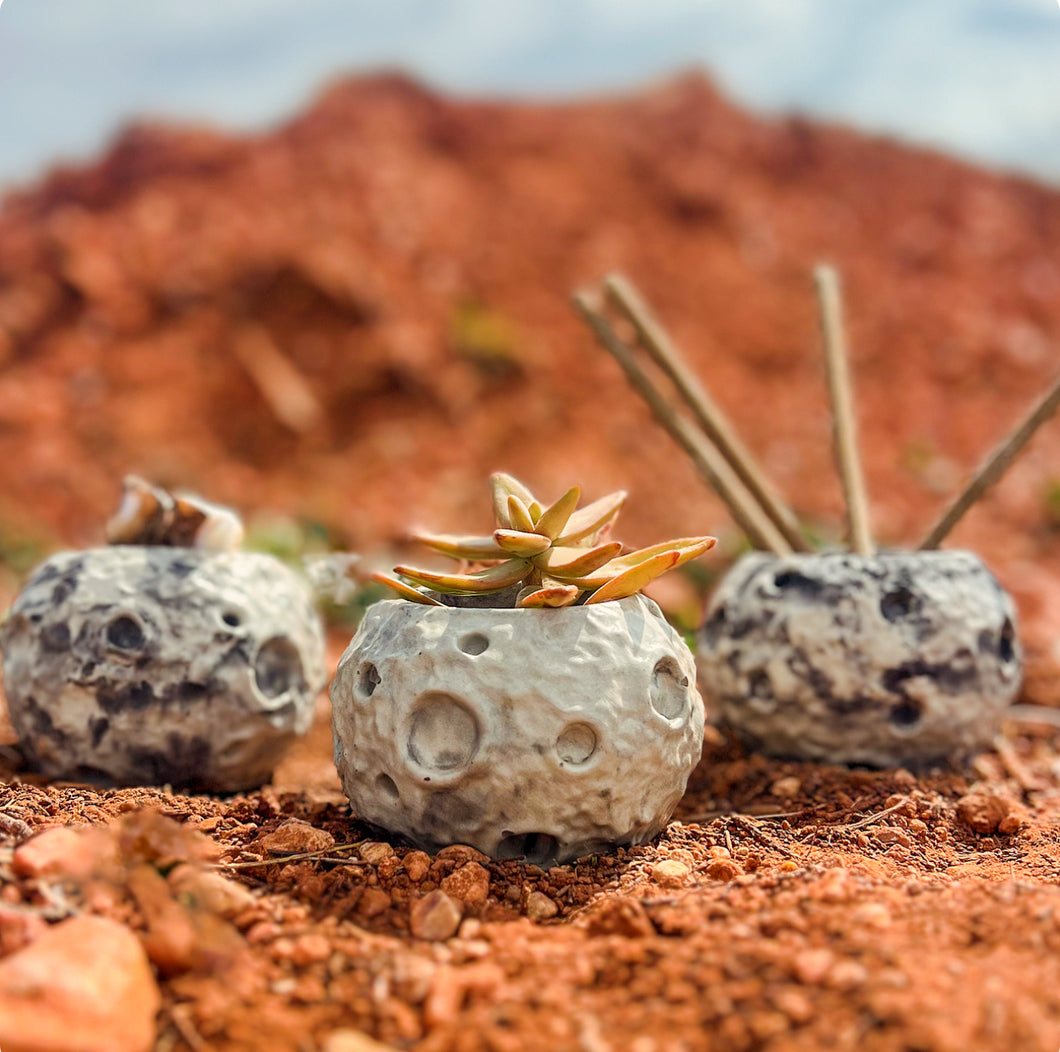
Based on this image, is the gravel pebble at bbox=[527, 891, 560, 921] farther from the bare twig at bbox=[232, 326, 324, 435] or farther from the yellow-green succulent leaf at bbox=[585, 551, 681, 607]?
the bare twig at bbox=[232, 326, 324, 435]

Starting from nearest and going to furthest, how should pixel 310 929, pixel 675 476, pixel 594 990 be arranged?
pixel 594 990, pixel 310 929, pixel 675 476

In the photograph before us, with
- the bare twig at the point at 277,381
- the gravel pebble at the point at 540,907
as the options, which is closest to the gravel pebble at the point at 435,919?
the gravel pebble at the point at 540,907

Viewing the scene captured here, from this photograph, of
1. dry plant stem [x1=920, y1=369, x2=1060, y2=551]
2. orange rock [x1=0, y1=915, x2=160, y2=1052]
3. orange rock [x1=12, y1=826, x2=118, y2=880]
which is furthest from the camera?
dry plant stem [x1=920, y1=369, x2=1060, y2=551]

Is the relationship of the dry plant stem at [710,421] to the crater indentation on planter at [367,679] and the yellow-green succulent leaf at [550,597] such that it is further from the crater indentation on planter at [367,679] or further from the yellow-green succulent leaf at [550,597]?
the crater indentation on planter at [367,679]

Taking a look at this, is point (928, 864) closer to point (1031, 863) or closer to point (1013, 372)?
point (1031, 863)

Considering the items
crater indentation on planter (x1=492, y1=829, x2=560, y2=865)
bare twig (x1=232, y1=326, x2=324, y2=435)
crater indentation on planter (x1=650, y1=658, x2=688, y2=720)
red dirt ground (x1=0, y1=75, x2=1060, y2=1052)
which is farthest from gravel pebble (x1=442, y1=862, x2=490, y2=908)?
bare twig (x1=232, y1=326, x2=324, y2=435)

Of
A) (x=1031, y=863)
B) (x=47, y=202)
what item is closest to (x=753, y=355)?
(x=47, y=202)

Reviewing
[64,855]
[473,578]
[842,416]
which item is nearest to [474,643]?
[473,578]
